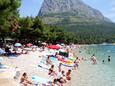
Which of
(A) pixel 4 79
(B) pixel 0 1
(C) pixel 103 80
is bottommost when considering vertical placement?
(C) pixel 103 80

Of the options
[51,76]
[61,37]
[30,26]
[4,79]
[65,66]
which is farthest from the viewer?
[61,37]

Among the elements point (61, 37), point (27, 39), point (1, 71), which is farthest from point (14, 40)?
point (1, 71)

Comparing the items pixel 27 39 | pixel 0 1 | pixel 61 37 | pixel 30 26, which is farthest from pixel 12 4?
pixel 61 37

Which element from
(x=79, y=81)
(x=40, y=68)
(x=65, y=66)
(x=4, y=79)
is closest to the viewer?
(x=4, y=79)

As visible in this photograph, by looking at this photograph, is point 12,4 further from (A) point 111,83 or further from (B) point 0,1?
(A) point 111,83

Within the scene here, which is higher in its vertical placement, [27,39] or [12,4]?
[12,4]

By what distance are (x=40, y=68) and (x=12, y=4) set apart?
7.88 meters

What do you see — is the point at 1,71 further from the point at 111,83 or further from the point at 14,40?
the point at 14,40

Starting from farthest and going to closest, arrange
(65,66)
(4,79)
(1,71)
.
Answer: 1. (65,66)
2. (1,71)
3. (4,79)

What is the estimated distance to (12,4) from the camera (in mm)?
35781

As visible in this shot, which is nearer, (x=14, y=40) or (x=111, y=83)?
(x=111, y=83)

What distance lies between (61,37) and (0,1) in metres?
106

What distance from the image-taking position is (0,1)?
96.7ft

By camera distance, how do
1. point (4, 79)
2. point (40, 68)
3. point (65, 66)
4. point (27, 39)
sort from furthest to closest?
1. point (27, 39)
2. point (65, 66)
3. point (40, 68)
4. point (4, 79)
